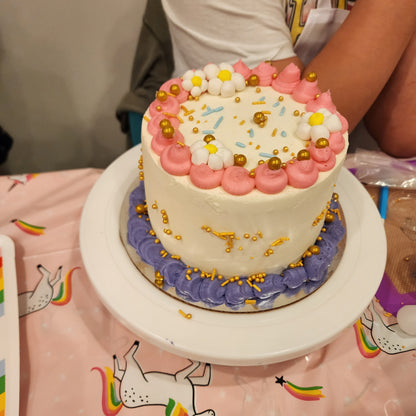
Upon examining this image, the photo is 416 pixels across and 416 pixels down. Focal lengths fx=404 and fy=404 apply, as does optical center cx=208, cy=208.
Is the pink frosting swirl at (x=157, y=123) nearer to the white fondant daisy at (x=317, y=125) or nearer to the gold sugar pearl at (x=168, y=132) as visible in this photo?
the gold sugar pearl at (x=168, y=132)

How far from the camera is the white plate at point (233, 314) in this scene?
24.5 inches

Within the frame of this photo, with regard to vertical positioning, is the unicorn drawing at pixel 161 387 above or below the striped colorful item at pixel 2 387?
below

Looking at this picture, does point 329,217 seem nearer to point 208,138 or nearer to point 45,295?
point 208,138

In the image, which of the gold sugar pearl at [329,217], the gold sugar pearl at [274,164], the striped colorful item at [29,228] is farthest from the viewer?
the striped colorful item at [29,228]

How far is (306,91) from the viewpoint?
71 cm

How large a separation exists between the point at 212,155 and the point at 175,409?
43cm

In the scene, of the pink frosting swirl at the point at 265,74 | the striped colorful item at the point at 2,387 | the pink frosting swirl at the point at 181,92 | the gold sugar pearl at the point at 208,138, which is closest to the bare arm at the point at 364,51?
the pink frosting swirl at the point at 265,74

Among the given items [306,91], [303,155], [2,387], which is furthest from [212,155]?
[2,387]

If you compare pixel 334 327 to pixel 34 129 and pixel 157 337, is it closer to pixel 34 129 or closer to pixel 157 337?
pixel 157 337

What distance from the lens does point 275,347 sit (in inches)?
24.5

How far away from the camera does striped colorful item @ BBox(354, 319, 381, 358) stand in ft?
2.44

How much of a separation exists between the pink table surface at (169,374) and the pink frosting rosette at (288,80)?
0.46 metres

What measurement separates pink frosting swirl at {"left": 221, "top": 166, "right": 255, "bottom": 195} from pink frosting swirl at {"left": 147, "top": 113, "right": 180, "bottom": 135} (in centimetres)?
15

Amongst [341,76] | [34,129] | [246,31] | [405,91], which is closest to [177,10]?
[246,31]
